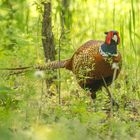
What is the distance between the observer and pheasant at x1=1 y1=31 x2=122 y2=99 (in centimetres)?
554

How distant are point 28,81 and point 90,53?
1.19 metres

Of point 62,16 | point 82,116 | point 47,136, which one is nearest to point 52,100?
point 82,116

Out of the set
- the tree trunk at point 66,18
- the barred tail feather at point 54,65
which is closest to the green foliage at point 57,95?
the tree trunk at point 66,18

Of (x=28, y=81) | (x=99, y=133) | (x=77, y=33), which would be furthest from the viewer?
(x=77, y=33)

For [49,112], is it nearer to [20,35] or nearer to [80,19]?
[20,35]

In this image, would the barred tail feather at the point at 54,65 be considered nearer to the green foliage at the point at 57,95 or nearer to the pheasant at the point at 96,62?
the pheasant at the point at 96,62

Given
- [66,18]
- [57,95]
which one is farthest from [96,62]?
[66,18]

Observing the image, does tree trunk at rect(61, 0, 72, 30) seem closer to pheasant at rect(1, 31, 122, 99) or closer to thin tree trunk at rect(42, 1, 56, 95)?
thin tree trunk at rect(42, 1, 56, 95)

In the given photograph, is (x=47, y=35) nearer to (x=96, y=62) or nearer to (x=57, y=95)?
(x=96, y=62)

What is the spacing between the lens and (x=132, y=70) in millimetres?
5871

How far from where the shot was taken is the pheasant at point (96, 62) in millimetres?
5539

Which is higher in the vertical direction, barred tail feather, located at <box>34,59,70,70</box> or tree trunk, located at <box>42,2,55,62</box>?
tree trunk, located at <box>42,2,55,62</box>

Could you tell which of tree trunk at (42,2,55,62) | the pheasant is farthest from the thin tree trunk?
the pheasant

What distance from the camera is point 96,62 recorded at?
555 cm
